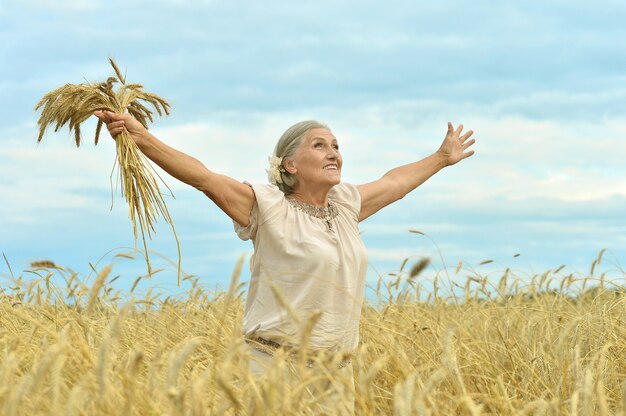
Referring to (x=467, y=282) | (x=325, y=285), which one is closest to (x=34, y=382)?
(x=325, y=285)

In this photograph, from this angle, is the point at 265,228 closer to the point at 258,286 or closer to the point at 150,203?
the point at 258,286

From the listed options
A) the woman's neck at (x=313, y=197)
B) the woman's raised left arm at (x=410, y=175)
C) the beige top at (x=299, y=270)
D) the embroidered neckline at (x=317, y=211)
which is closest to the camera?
the beige top at (x=299, y=270)

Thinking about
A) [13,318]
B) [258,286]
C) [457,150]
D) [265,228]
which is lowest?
[13,318]

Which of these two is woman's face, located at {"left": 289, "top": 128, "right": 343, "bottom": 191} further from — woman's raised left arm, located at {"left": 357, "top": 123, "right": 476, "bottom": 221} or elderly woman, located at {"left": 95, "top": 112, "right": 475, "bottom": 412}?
woman's raised left arm, located at {"left": 357, "top": 123, "right": 476, "bottom": 221}

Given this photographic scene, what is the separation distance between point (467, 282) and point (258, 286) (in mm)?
2734

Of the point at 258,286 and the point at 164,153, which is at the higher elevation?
the point at 164,153

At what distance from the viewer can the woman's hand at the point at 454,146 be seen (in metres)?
4.89

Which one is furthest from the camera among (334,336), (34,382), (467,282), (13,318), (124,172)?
(467,282)

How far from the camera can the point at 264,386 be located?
2.33m

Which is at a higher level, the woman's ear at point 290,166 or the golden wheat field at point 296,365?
the woman's ear at point 290,166

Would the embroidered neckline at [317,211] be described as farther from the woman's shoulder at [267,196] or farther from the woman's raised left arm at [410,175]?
the woman's raised left arm at [410,175]

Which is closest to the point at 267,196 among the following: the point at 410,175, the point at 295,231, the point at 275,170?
the point at 295,231

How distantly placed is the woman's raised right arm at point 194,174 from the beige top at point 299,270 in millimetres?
63

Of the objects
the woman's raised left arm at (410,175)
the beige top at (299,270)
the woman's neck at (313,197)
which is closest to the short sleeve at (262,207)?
the beige top at (299,270)
